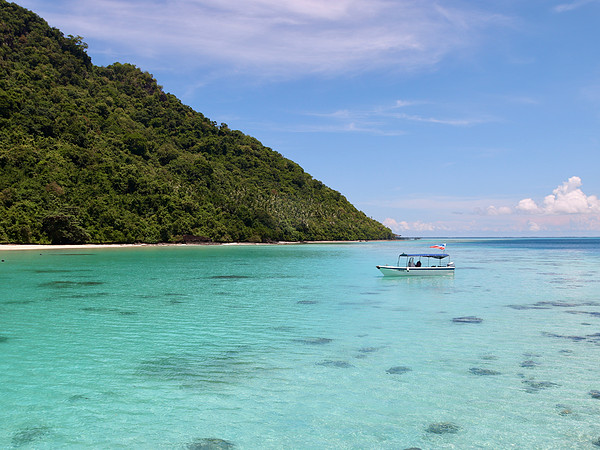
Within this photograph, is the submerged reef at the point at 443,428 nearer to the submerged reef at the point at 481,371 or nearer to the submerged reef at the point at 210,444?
the submerged reef at the point at 481,371

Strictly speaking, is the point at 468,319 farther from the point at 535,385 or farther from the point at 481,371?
the point at 535,385

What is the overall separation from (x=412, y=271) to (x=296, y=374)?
3950 cm

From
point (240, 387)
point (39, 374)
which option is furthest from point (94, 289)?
point (240, 387)

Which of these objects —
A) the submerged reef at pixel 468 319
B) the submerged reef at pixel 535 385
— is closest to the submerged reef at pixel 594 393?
the submerged reef at pixel 535 385

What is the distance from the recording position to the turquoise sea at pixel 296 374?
35.2ft

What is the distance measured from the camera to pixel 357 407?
1225 centimetres

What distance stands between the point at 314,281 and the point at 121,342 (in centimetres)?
2902

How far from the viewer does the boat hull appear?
5150 cm

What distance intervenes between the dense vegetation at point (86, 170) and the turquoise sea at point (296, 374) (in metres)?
92.4

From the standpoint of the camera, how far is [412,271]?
171 feet

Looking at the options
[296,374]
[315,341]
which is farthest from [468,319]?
[296,374]

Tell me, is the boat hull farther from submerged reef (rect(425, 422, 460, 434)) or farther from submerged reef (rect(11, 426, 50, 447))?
submerged reef (rect(11, 426, 50, 447))

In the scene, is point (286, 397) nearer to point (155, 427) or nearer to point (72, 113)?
point (155, 427)

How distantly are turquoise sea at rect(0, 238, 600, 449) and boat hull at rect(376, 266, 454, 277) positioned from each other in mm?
18865
